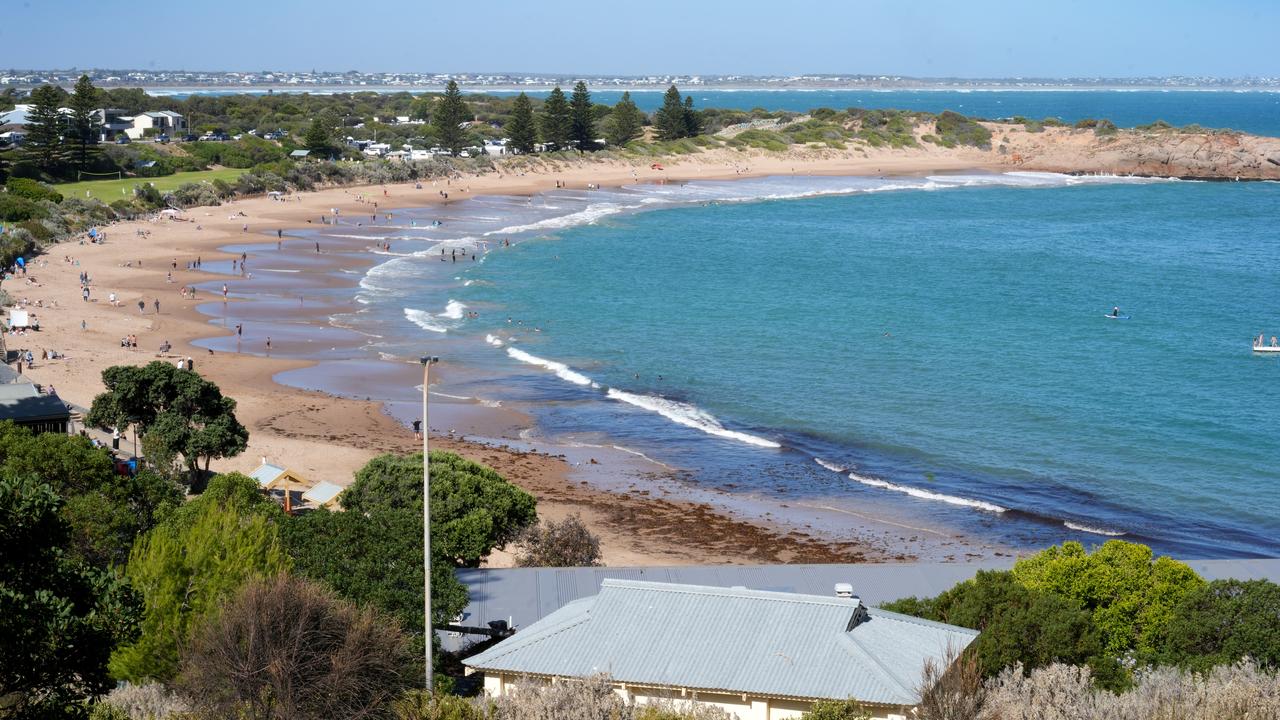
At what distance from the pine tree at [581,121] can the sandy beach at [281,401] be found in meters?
35.1

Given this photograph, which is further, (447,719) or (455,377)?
(455,377)

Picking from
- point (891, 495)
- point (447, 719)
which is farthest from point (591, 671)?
point (891, 495)

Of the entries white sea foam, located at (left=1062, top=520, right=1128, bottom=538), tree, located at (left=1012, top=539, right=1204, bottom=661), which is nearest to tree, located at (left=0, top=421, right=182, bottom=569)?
tree, located at (left=1012, top=539, right=1204, bottom=661)

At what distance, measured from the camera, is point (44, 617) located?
35.9 ft

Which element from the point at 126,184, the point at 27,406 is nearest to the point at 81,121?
the point at 126,184

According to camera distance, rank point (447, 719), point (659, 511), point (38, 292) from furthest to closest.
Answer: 1. point (38, 292)
2. point (659, 511)
3. point (447, 719)

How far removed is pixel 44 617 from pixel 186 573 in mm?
4400

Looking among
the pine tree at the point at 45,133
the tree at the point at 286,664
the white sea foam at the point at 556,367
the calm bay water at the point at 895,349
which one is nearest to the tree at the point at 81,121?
the pine tree at the point at 45,133

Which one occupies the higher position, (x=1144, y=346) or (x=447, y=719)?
(x=447, y=719)

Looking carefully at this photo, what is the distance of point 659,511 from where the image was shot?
29.1 metres

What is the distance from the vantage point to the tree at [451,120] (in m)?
112

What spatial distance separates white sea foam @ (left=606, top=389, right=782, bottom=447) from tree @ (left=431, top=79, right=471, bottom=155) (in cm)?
7679

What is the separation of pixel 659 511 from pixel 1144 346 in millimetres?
26005

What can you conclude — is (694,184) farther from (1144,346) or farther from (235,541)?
(235,541)
